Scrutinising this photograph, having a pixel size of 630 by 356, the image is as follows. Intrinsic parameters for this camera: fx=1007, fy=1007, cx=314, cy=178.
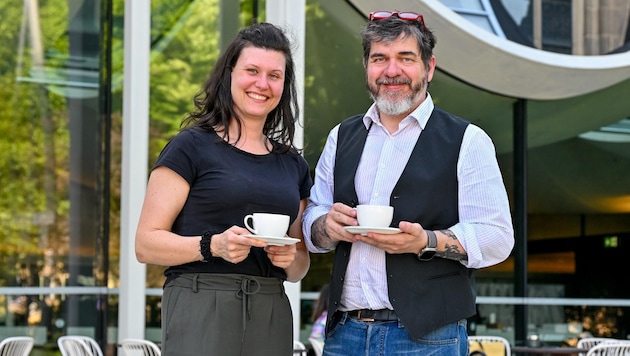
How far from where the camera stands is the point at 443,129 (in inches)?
103

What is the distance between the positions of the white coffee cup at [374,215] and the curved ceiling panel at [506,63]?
5657 millimetres

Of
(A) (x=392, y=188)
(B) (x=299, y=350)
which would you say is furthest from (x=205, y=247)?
(B) (x=299, y=350)

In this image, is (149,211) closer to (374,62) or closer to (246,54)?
(246,54)

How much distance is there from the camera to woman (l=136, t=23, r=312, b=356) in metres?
2.45

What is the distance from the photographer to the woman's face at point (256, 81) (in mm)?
2562

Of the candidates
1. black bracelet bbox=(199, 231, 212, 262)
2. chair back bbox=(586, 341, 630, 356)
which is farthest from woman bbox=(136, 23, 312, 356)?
chair back bbox=(586, 341, 630, 356)

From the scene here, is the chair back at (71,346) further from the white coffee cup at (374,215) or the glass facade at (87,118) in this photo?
the white coffee cup at (374,215)

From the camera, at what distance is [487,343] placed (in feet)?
28.0

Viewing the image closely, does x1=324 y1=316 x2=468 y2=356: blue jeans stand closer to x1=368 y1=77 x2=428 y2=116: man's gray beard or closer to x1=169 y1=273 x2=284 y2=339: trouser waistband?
x1=169 y1=273 x2=284 y2=339: trouser waistband

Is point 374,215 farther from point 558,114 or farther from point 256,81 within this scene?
point 558,114

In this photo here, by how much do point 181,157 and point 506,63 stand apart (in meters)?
6.50

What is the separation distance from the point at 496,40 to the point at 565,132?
152cm

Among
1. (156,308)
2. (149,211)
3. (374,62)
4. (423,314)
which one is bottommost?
(156,308)

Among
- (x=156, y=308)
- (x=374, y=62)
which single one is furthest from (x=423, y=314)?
(x=156, y=308)
